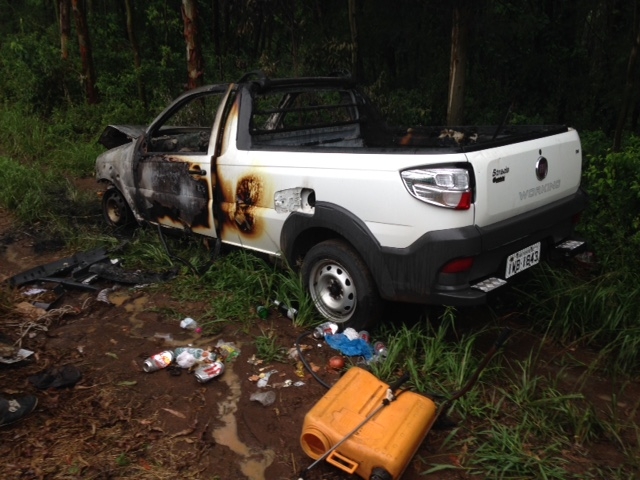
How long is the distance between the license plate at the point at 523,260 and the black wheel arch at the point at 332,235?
0.76 metres

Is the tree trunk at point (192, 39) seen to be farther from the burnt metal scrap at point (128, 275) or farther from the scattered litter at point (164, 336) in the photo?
the scattered litter at point (164, 336)

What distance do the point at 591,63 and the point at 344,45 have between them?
17.2 ft

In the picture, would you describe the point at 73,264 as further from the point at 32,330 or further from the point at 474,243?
the point at 474,243

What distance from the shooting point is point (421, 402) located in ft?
9.01

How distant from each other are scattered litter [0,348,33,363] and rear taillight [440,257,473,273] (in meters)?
2.70

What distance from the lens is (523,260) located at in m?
3.56

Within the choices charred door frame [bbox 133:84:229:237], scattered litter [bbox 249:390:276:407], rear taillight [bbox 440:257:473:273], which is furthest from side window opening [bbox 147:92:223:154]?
rear taillight [bbox 440:257:473:273]

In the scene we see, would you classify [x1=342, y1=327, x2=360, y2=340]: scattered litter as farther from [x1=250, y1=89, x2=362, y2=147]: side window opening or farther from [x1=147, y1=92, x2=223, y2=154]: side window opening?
[x1=147, y1=92, x2=223, y2=154]: side window opening

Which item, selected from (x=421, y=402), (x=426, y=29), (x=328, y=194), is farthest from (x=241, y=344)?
(x=426, y=29)

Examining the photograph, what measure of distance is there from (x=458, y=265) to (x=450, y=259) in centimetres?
7

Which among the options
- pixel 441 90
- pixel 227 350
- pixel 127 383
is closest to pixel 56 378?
Result: pixel 127 383

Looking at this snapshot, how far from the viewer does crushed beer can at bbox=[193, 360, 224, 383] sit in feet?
11.1

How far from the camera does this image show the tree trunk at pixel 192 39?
332 inches

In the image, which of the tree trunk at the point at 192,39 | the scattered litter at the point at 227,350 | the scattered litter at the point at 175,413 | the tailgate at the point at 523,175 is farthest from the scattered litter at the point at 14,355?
the tree trunk at the point at 192,39
